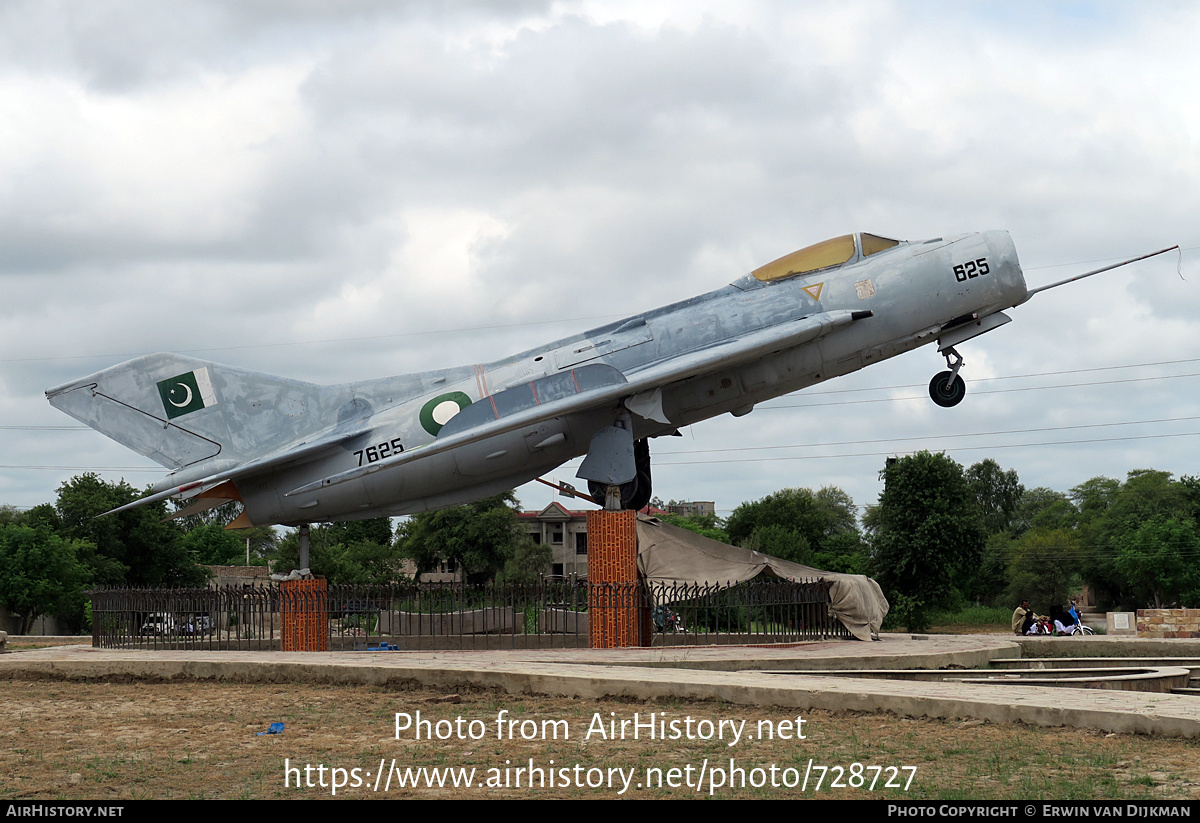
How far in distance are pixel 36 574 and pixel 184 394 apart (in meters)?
34.1

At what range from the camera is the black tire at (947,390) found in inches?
774

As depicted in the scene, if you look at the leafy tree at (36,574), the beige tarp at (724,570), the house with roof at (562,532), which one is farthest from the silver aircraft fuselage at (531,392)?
the house with roof at (562,532)

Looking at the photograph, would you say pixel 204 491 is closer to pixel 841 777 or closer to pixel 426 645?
pixel 426 645

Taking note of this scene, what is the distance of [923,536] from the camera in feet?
168

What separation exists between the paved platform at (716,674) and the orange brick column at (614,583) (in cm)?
82

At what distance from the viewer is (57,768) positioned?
9992mm

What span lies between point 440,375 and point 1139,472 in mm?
94318

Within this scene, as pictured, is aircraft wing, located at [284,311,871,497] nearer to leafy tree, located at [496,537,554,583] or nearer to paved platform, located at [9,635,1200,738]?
paved platform, located at [9,635,1200,738]

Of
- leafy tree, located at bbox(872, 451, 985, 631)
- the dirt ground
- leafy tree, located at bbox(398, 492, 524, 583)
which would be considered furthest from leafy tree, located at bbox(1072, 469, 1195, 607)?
the dirt ground

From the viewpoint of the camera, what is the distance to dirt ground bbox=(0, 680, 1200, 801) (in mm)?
8648

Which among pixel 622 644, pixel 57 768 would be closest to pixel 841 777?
pixel 57 768

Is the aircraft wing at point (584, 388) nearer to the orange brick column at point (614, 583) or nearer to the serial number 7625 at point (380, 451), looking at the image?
the serial number 7625 at point (380, 451)

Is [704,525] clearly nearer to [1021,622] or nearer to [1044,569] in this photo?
[1044,569]

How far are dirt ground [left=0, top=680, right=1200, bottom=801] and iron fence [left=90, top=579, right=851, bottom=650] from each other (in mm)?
6433
